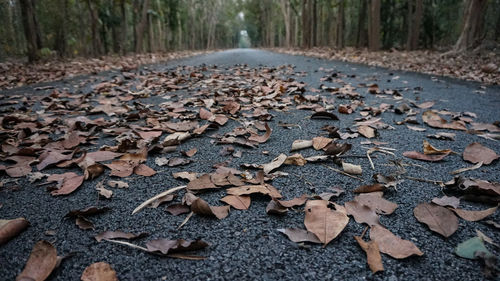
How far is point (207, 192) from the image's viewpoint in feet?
4.18

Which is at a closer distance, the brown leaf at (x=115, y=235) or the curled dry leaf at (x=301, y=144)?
the brown leaf at (x=115, y=235)

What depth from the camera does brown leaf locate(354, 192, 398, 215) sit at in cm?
111

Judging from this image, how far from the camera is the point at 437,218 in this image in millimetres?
1051

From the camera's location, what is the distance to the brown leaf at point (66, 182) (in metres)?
1.28

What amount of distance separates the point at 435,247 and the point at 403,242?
0.09 metres

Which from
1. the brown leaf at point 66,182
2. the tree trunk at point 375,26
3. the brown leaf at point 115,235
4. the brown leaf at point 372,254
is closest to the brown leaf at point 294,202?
the brown leaf at point 372,254

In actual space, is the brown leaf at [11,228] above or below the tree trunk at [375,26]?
below

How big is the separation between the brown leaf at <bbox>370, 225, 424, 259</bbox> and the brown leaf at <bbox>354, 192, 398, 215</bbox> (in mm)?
121

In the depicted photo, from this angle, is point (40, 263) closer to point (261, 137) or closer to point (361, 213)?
point (361, 213)

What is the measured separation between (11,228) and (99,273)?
16.3 inches

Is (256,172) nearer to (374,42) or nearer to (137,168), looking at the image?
(137,168)

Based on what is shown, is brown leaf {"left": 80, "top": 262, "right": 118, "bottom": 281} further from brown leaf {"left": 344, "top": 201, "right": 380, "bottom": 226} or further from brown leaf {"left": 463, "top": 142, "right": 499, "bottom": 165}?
brown leaf {"left": 463, "top": 142, "right": 499, "bottom": 165}

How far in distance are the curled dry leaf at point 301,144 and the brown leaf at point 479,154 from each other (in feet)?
2.63

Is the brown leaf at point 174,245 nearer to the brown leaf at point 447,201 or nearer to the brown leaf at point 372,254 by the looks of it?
the brown leaf at point 372,254
